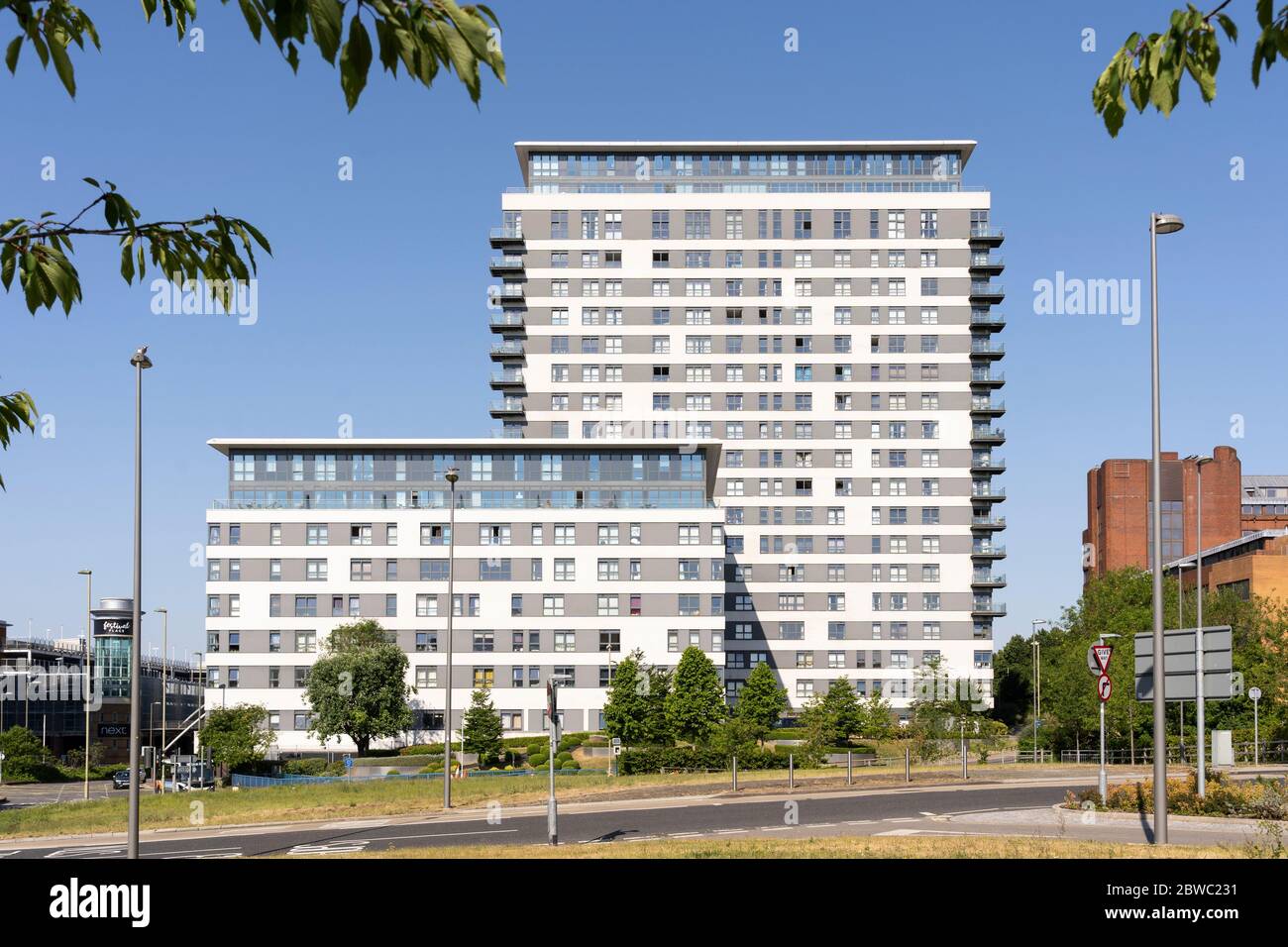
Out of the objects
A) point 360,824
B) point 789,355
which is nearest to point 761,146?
point 789,355

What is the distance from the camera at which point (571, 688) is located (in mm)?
81312

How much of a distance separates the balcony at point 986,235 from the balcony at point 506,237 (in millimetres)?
37911

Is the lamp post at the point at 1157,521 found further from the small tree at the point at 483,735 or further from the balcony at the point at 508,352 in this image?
the balcony at the point at 508,352

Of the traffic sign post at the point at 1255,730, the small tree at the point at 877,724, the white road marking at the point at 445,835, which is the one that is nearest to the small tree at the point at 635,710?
the small tree at the point at 877,724

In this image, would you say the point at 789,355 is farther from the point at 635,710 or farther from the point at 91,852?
the point at 91,852

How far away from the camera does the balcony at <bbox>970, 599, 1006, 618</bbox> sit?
99125mm

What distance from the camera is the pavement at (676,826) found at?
2606cm

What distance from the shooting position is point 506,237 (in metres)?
103

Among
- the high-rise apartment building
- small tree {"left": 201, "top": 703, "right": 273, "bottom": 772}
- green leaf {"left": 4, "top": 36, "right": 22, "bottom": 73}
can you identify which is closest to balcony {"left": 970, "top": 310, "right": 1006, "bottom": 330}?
the high-rise apartment building

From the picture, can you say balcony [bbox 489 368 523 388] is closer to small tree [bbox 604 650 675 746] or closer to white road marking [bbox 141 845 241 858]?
small tree [bbox 604 650 675 746]

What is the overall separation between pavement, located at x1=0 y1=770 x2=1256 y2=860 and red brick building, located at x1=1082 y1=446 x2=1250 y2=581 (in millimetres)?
106631

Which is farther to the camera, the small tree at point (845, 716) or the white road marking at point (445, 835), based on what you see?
the small tree at point (845, 716)
